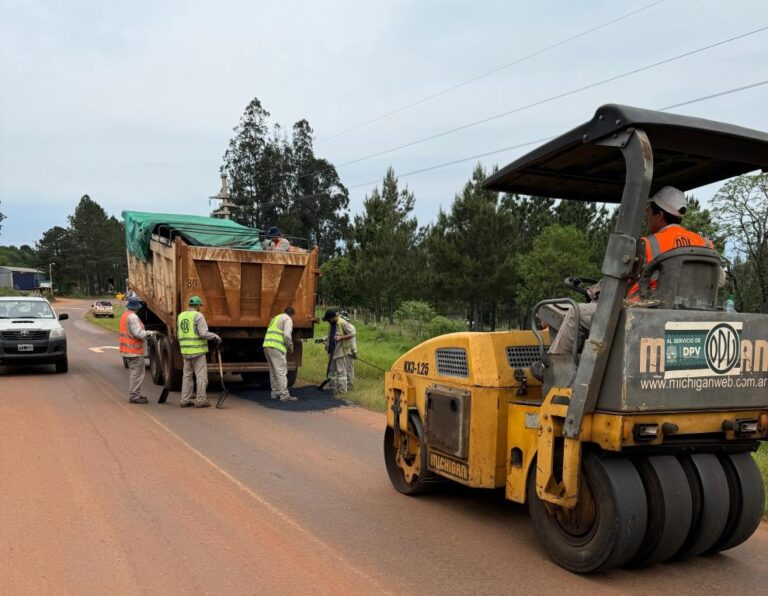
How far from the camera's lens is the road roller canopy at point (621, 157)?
3.75 meters

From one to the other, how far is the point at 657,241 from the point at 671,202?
15.8 inches

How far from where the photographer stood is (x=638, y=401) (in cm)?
372

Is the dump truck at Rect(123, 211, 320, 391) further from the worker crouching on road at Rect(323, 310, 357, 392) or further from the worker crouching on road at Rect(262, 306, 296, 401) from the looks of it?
the worker crouching on road at Rect(262, 306, 296, 401)

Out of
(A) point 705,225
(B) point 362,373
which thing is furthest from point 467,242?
(B) point 362,373

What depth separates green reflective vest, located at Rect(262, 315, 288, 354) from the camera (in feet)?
36.2

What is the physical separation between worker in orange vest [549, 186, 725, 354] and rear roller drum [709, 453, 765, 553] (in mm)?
1206

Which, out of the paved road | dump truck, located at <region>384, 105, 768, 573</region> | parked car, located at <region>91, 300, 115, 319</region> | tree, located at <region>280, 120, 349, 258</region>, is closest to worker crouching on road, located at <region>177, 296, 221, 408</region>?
the paved road

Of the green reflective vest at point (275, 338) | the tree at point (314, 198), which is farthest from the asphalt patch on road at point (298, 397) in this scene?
the tree at point (314, 198)

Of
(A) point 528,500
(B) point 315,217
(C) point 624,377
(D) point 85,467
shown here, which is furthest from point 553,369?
(B) point 315,217

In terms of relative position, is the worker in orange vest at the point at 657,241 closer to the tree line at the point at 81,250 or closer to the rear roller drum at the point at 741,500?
the rear roller drum at the point at 741,500

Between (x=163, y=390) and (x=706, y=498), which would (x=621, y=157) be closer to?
(x=706, y=498)

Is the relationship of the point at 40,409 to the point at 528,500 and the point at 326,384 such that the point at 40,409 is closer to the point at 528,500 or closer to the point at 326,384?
the point at 326,384

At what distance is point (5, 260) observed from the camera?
12281cm

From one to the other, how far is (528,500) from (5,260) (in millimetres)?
138557
